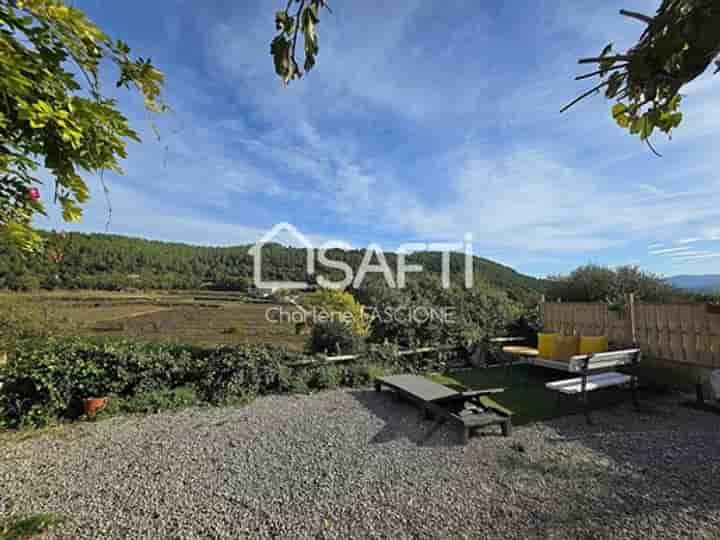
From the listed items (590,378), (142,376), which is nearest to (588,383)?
(590,378)

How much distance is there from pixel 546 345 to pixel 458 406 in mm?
3141

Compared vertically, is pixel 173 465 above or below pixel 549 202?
below

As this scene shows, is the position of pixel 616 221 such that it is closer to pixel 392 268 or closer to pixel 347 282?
pixel 392 268

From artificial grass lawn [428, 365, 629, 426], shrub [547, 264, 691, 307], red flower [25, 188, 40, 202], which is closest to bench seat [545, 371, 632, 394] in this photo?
artificial grass lawn [428, 365, 629, 426]

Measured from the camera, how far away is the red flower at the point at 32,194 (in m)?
1.54

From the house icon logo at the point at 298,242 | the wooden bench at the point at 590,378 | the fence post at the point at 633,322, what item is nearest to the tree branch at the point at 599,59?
the wooden bench at the point at 590,378

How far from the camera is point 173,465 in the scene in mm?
3229

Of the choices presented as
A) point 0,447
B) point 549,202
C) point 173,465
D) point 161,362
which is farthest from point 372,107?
point 0,447

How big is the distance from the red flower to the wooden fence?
24.0 ft

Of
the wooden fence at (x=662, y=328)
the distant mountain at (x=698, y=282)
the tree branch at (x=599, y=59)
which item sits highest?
the tree branch at (x=599, y=59)

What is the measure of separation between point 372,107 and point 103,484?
6.23 meters

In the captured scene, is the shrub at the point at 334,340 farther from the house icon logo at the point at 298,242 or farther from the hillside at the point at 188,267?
the hillside at the point at 188,267

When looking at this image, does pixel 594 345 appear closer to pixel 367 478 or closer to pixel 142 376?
pixel 367 478

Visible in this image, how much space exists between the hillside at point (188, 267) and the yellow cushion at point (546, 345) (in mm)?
3680
